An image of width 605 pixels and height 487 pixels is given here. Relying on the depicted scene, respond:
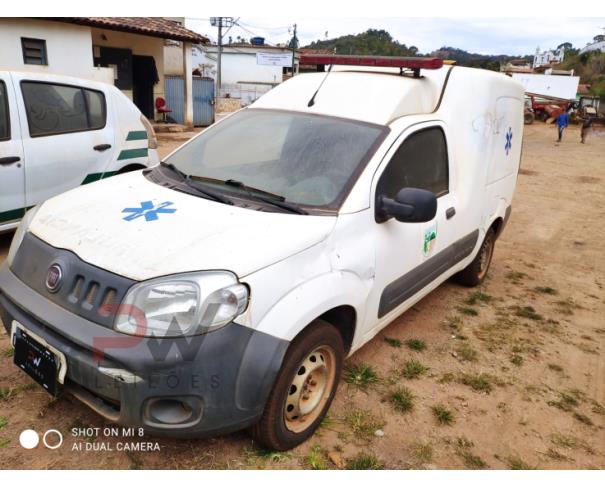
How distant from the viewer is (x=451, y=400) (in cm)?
294

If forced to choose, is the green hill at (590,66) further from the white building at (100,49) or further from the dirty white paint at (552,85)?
the white building at (100,49)

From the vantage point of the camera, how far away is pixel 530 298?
181 inches

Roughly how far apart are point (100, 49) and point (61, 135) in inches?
421

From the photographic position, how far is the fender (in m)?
2.06

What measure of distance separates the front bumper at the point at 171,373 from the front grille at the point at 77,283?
45 millimetres

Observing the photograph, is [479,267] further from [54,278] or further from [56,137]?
[56,137]

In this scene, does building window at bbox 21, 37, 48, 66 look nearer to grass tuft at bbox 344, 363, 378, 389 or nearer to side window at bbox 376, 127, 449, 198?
side window at bbox 376, 127, 449, 198

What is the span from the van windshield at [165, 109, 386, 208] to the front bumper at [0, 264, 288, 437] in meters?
0.92

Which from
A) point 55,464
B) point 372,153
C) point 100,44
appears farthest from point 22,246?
point 100,44

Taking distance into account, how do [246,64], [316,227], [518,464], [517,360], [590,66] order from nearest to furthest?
[316,227] → [518,464] → [517,360] → [246,64] → [590,66]

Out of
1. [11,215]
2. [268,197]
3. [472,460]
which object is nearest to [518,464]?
[472,460]

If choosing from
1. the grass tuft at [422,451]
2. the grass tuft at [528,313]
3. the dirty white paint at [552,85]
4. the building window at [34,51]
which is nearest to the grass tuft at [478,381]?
the grass tuft at [422,451]

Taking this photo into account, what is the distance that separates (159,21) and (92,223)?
606 inches

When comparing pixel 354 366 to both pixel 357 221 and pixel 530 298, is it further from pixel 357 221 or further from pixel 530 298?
pixel 530 298
